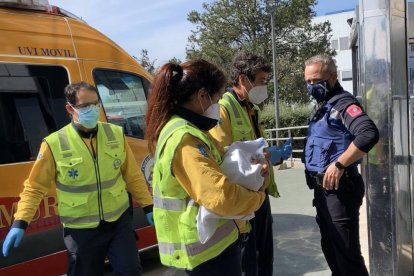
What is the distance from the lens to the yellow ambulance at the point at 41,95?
3787 mm

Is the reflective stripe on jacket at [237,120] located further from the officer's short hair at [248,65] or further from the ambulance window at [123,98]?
the ambulance window at [123,98]

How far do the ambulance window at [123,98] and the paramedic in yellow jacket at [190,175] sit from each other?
2.56 meters

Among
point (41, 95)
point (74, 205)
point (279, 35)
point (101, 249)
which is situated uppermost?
point (279, 35)

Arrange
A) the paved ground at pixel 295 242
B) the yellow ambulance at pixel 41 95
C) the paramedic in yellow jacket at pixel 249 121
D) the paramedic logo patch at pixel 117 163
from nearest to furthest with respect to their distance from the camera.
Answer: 1. the paramedic in yellow jacket at pixel 249 121
2. the paramedic logo patch at pixel 117 163
3. the yellow ambulance at pixel 41 95
4. the paved ground at pixel 295 242

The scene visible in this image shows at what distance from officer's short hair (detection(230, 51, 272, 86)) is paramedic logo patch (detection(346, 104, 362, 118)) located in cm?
70

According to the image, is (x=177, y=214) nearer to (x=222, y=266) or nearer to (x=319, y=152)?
(x=222, y=266)

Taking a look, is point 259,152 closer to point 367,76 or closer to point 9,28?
point 367,76

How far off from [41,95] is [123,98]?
0.92m

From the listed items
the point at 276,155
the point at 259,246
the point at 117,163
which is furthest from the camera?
the point at 276,155

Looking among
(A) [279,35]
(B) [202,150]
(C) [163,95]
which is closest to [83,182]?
(C) [163,95]

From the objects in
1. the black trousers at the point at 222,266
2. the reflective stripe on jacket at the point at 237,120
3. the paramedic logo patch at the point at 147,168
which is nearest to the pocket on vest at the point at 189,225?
the black trousers at the point at 222,266

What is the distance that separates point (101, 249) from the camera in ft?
10.5

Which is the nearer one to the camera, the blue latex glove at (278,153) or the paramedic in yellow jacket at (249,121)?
the paramedic in yellow jacket at (249,121)

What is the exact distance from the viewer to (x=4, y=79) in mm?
3830
